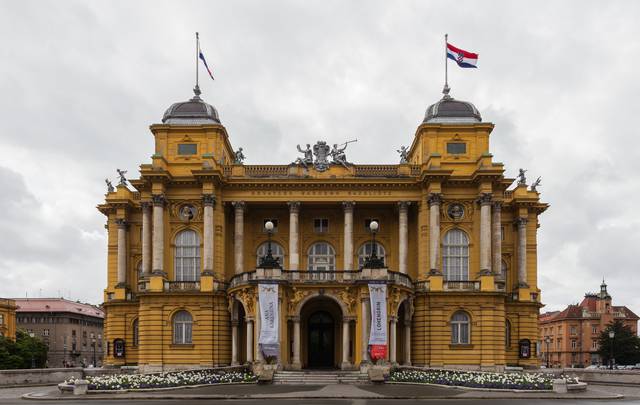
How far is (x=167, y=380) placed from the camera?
43.6m

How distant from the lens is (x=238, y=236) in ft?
200

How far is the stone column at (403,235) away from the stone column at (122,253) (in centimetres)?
2193

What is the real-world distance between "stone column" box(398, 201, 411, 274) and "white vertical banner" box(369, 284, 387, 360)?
8573mm

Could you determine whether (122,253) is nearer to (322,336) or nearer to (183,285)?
(183,285)

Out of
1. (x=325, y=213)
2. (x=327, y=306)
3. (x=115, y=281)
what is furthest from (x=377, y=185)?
(x=115, y=281)

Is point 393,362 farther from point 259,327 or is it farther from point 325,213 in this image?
point 325,213

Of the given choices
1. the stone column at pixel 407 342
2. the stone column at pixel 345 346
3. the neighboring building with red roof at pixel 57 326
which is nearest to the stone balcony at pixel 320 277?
the stone column at pixel 345 346

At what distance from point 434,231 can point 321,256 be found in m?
9.41

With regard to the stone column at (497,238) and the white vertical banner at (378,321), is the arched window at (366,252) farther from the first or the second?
the white vertical banner at (378,321)

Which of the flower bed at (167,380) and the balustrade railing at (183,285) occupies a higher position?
the balustrade railing at (183,285)

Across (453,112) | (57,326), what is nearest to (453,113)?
(453,112)

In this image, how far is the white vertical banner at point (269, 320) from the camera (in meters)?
51.1

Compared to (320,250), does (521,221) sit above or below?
above

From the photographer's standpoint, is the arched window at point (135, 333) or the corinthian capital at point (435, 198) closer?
the corinthian capital at point (435, 198)
